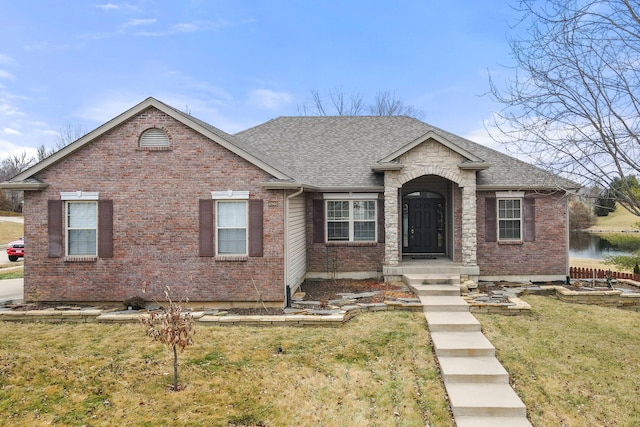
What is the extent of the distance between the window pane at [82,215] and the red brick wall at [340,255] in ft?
20.6

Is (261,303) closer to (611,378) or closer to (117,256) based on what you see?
(117,256)

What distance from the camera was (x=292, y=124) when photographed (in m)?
17.7

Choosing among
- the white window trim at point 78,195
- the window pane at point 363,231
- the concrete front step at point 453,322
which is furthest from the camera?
the window pane at point 363,231

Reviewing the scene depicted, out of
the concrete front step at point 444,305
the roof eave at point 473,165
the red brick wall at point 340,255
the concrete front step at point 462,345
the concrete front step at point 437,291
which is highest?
the roof eave at point 473,165

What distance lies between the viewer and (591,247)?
3969 cm

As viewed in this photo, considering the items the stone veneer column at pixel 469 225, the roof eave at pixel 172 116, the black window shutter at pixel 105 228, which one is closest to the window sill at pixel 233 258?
the roof eave at pixel 172 116

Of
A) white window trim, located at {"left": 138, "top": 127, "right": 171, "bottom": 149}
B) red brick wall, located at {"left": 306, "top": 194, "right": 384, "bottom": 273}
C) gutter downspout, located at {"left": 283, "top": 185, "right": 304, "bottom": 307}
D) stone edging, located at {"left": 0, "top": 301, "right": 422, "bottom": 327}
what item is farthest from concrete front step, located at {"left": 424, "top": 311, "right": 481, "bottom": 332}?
white window trim, located at {"left": 138, "top": 127, "right": 171, "bottom": 149}

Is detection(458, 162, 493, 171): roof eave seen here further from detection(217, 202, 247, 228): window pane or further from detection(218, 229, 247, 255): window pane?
detection(218, 229, 247, 255): window pane

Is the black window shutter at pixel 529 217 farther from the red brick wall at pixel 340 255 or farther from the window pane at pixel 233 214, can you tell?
the window pane at pixel 233 214

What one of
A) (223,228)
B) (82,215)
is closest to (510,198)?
(223,228)

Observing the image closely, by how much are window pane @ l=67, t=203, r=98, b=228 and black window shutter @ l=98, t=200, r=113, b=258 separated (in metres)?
0.25

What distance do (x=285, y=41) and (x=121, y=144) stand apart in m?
11.8

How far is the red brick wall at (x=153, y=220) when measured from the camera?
1020 centimetres

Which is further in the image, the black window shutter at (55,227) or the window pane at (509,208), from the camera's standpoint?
the window pane at (509,208)
